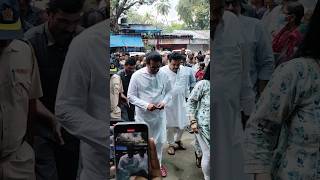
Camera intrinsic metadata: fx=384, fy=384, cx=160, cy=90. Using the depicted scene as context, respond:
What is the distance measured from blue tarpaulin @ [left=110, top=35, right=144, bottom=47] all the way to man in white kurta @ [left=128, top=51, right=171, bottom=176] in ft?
0.29

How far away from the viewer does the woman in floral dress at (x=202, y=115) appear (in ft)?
6.50

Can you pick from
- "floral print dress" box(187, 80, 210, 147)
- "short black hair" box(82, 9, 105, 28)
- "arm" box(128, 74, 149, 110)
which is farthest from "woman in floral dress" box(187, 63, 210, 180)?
"short black hair" box(82, 9, 105, 28)

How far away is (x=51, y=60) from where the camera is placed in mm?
1882

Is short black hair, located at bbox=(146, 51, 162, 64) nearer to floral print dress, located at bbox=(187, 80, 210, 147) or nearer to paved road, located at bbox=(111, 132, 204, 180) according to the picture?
floral print dress, located at bbox=(187, 80, 210, 147)

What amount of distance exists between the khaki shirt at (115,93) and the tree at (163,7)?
42cm

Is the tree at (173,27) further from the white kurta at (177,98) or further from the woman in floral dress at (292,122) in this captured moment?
the woman in floral dress at (292,122)

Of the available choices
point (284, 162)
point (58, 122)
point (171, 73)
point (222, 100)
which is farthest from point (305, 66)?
point (58, 122)

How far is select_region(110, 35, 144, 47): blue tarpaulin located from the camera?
1.91 metres

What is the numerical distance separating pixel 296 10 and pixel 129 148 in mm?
1128

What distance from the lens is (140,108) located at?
6.40ft

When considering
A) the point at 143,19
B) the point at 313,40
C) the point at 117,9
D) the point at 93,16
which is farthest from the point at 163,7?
the point at 313,40

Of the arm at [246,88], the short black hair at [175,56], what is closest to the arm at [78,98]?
the short black hair at [175,56]

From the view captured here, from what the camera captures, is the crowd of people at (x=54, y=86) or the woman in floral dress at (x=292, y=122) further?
the crowd of people at (x=54, y=86)

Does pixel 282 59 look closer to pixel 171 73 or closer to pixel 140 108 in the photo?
pixel 171 73
